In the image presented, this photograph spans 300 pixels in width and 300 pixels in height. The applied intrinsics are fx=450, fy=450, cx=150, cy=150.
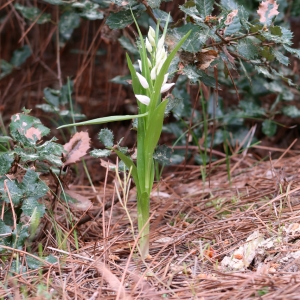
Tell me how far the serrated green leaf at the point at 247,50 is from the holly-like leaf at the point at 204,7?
0.48ft

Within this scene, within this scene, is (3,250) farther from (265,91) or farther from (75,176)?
(265,91)

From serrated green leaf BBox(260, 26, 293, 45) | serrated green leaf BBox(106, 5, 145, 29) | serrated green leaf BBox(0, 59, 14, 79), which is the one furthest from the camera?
serrated green leaf BBox(0, 59, 14, 79)

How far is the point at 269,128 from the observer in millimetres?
2150

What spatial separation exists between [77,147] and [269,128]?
3.49 feet

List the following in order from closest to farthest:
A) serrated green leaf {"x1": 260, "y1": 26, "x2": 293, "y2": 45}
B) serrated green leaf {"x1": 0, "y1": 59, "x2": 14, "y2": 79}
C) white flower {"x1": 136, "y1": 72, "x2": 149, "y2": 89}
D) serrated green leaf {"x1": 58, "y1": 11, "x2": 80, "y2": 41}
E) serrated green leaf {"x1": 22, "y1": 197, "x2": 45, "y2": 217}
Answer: white flower {"x1": 136, "y1": 72, "x2": 149, "y2": 89} < serrated green leaf {"x1": 22, "y1": 197, "x2": 45, "y2": 217} < serrated green leaf {"x1": 260, "y1": 26, "x2": 293, "y2": 45} < serrated green leaf {"x1": 58, "y1": 11, "x2": 80, "y2": 41} < serrated green leaf {"x1": 0, "y1": 59, "x2": 14, "y2": 79}

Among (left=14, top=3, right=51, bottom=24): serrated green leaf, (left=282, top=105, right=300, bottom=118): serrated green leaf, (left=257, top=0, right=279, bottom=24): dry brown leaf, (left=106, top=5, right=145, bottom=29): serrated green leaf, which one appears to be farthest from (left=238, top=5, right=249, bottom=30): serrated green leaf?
(left=14, top=3, right=51, bottom=24): serrated green leaf

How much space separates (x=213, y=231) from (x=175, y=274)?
9.8 inches

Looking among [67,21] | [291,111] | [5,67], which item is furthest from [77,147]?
[291,111]

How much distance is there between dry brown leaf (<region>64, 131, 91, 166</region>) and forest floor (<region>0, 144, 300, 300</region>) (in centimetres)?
17

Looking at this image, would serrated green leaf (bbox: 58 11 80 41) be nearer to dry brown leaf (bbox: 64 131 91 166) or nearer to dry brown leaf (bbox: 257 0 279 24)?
dry brown leaf (bbox: 64 131 91 166)

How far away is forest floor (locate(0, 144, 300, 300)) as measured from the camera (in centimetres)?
100

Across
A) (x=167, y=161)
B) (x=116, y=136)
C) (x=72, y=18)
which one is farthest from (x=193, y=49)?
(x=116, y=136)

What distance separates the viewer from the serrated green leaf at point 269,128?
214 cm

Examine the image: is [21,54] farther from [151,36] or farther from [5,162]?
[151,36]
